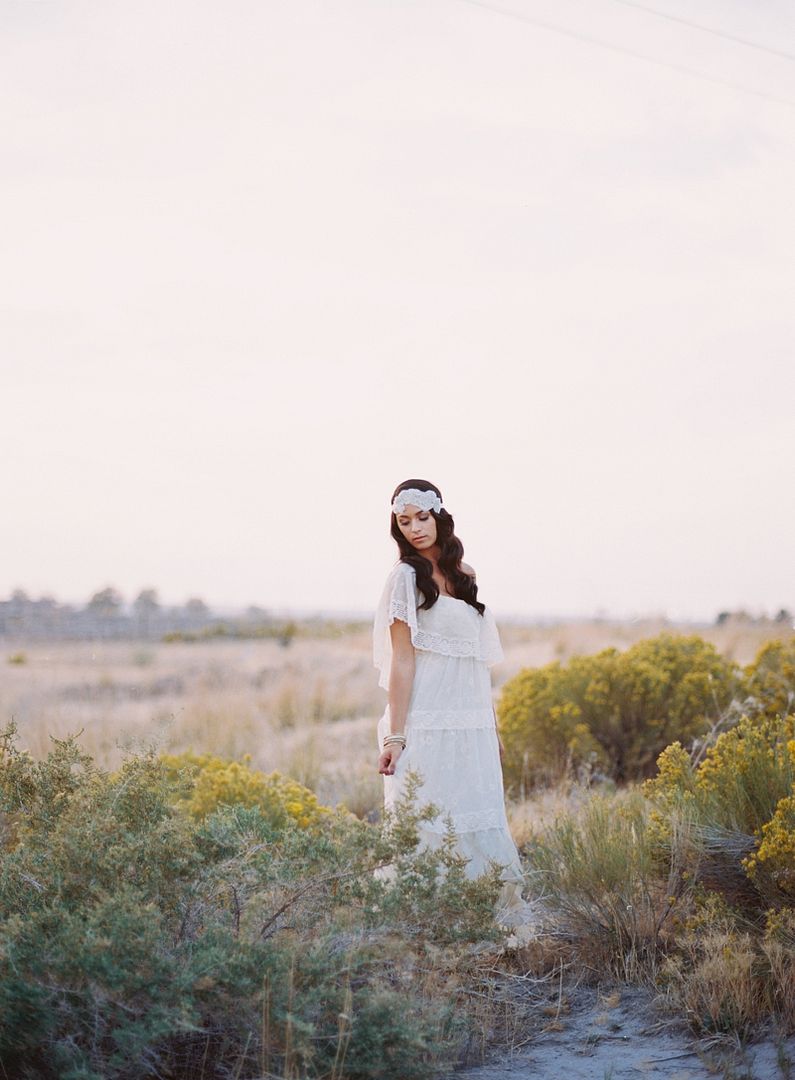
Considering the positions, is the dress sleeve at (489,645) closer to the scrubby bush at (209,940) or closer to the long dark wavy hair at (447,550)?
the long dark wavy hair at (447,550)

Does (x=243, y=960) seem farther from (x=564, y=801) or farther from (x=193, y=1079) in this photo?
(x=564, y=801)

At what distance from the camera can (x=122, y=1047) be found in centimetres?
346

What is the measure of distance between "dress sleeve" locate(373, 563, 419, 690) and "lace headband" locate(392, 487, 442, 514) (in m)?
0.31

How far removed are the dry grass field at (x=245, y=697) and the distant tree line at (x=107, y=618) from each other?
72 centimetres

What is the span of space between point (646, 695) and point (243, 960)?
22.1 ft

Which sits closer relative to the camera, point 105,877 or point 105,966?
point 105,966

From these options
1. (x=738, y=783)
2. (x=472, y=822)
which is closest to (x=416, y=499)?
(x=472, y=822)

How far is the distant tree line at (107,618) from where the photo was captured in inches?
1179

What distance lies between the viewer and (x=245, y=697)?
573 inches

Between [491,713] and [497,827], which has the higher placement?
[491,713]

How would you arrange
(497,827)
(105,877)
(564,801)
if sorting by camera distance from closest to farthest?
(105,877), (497,827), (564,801)

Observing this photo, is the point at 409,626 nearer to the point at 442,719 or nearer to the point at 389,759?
the point at 442,719

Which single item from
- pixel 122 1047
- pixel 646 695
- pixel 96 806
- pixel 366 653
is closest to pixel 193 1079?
pixel 122 1047

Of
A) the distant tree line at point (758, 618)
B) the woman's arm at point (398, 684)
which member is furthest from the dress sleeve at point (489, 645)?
the distant tree line at point (758, 618)
